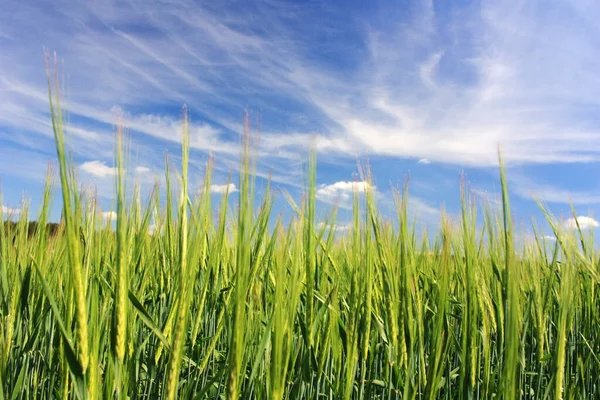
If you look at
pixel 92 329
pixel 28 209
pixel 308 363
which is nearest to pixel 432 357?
A: pixel 308 363

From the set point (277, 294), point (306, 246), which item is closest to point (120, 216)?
point (277, 294)

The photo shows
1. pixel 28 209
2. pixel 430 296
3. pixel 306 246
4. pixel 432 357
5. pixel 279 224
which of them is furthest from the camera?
pixel 28 209

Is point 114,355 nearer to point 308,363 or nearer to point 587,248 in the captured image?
point 308,363

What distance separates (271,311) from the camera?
5.70ft

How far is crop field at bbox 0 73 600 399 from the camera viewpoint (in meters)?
1.15

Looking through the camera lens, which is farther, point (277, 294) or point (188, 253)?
point (188, 253)

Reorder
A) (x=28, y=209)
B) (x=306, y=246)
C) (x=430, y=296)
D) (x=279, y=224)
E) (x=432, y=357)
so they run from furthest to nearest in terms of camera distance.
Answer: (x=28, y=209), (x=430, y=296), (x=279, y=224), (x=306, y=246), (x=432, y=357)

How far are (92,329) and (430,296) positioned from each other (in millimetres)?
1702

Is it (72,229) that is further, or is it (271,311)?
(271,311)

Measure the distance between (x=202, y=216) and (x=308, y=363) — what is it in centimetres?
55

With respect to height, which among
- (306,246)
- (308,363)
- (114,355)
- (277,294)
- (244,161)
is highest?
(244,161)

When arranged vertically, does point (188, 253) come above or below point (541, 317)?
above

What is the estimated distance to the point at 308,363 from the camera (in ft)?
5.17

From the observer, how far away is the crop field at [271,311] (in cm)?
115
